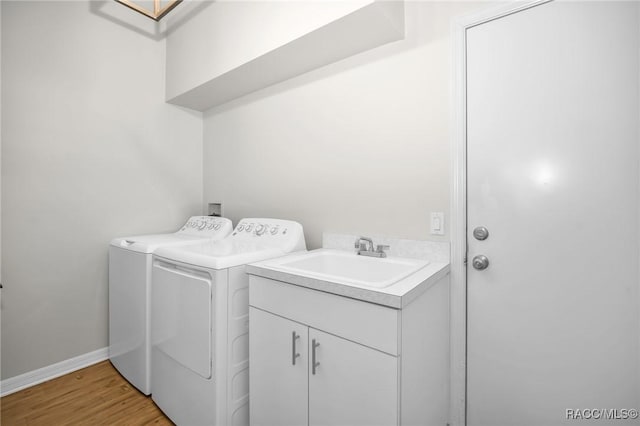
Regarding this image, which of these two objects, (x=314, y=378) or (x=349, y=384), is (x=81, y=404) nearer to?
(x=314, y=378)

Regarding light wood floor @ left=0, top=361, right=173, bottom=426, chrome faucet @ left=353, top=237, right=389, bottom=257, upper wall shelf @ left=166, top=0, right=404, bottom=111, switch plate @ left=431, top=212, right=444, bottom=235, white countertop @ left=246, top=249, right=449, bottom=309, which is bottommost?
light wood floor @ left=0, top=361, right=173, bottom=426

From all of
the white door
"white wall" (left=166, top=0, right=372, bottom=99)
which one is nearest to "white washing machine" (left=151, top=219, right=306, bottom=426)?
the white door

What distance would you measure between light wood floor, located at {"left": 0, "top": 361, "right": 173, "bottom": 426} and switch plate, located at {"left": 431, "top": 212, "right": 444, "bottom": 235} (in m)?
1.74

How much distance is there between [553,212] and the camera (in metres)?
1.24

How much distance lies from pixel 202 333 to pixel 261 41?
1661 millimetres

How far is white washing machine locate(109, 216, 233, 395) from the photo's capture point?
5.88 ft

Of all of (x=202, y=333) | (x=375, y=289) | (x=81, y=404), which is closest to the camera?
(x=375, y=289)

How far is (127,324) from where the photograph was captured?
6.41 feet

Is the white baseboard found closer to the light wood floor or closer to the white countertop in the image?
the light wood floor

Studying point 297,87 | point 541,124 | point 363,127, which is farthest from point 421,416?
point 297,87

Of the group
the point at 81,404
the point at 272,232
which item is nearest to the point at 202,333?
the point at 272,232

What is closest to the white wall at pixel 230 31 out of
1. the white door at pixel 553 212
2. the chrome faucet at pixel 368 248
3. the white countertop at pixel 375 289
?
the white door at pixel 553 212

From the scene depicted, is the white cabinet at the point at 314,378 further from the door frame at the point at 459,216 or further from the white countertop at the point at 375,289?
the door frame at the point at 459,216

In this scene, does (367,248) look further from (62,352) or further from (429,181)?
(62,352)
